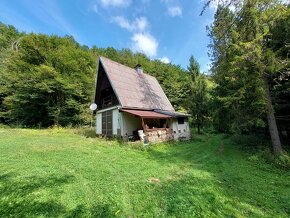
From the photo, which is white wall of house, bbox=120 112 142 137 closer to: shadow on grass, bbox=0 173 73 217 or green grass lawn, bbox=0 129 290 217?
green grass lawn, bbox=0 129 290 217

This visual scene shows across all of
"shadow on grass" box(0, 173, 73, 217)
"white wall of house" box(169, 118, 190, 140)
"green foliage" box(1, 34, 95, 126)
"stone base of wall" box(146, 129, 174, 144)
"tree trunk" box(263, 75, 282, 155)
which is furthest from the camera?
"green foliage" box(1, 34, 95, 126)

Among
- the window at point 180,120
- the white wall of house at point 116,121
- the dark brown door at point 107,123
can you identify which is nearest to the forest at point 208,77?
the window at point 180,120

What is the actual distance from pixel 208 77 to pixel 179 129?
5.64 m

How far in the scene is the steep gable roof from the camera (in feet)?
47.5

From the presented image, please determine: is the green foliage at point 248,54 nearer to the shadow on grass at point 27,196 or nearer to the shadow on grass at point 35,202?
the shadow on grass at point 35,202

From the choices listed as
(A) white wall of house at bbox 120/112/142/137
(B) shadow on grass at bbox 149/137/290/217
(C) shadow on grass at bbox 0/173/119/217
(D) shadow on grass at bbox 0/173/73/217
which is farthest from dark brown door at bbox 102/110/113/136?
(C) shadow on grass at bbox 0/173/119/217

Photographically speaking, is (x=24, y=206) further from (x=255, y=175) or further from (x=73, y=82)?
(x=73, y=82)

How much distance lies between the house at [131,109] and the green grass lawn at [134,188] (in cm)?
589

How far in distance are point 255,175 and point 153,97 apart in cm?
1200

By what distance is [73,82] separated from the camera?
2486cm

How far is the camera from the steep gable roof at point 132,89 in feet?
47.5

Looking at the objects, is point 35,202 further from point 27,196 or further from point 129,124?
point 129,124

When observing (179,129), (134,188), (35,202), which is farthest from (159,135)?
(35,202)

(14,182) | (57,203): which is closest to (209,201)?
(57,203)
